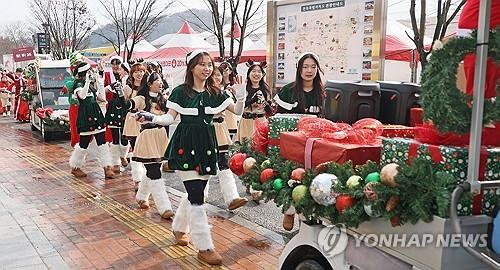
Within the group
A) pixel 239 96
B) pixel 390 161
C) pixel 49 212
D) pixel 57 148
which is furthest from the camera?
pixel 57 148

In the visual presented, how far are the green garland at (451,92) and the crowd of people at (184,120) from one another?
157 cm

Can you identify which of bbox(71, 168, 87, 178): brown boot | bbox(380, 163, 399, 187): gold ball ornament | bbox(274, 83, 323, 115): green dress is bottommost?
bbox(71, 168, 87, 178): brown boot

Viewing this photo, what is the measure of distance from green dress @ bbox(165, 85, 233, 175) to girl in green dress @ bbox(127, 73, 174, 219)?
136cm

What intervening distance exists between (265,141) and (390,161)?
4.03ft

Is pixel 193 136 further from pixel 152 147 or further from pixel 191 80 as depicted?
pixel 152 147

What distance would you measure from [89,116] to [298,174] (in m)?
5.74

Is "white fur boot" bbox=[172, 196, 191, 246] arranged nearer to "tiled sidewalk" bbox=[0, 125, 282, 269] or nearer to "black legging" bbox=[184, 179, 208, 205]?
"tiled sidewalk" bbox=[0, 125, 282, 269]

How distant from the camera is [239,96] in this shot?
4.85 m

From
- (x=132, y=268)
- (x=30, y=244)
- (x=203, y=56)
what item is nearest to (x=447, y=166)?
(x=203, y=56)

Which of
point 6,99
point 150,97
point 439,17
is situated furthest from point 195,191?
point 6,99

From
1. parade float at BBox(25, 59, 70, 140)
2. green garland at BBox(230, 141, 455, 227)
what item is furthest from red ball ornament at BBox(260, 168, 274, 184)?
parade float at BBox(25, 59, 70, 140)

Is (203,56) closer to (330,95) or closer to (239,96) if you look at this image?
(239,96)

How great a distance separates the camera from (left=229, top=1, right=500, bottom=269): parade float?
6.64 feet

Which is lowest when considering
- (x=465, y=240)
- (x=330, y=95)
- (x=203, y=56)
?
(x=465, y=240)
